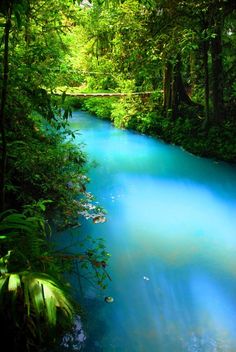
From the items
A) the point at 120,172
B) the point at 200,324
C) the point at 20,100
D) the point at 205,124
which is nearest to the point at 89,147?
the point at 120,172

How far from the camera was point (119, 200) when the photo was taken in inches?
318

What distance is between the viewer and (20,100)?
517 cm

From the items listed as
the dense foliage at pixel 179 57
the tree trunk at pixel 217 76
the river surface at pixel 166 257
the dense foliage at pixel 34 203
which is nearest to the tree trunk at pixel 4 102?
the dense foliage at pixel 34 203

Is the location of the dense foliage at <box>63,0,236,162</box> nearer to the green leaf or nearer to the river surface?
the river surface

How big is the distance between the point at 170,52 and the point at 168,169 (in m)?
3.63

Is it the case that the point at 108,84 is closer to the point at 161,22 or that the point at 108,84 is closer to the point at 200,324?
the point at 161,22

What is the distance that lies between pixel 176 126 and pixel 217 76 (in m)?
2.56

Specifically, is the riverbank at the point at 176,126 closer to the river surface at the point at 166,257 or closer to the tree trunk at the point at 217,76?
the tree trunk at the point at 217,76

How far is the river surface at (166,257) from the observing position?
399cm

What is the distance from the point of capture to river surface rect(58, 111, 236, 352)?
13.1 ft

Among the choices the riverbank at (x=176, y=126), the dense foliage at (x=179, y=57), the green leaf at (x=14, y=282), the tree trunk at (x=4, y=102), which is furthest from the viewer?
the riverbank at (x=176, y=126)

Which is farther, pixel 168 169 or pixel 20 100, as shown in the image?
pixel 168 169

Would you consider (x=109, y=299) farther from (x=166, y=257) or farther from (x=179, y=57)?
(x=179, y=57)

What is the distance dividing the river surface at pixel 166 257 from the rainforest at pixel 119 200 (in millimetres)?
21
